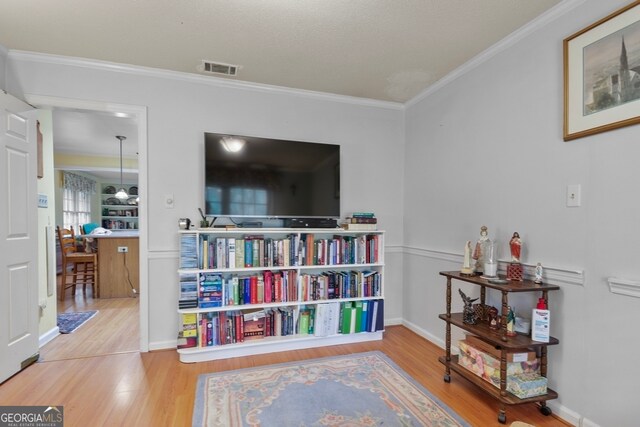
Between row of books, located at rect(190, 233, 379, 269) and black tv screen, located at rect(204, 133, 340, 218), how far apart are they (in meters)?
0.24

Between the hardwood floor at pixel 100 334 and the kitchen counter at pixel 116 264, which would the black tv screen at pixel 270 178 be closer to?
the hardwood floor at pixel 100 334

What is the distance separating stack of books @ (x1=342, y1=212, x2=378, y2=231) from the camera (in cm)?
310

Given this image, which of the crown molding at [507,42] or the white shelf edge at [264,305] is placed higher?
the crown molding at [507,42]

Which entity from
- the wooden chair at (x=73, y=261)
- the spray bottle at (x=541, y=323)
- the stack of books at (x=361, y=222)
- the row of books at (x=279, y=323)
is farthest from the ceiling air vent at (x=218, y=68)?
the wooden chair at (x=73, y=261)

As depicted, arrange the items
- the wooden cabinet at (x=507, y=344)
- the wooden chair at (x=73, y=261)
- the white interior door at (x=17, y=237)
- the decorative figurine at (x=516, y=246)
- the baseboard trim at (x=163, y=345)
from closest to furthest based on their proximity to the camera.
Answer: the wooden cabinet at (x=507, y=344) → the decorative figurine at (x=516, y=246) → the white interior door at (x=17, y=237) → the baseboard trim at (x=163, y=345) → the wooden chair at (x=73, y=261)

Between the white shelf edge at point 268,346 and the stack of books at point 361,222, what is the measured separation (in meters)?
1.02

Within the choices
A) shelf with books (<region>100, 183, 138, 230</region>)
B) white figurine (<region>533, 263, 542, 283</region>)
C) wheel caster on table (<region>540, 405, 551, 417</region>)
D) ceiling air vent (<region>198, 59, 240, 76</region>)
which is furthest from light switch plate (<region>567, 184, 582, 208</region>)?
shelf with books (<region>100, 183, 138, 230</region>)

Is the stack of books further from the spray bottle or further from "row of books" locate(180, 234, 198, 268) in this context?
the spray bottle

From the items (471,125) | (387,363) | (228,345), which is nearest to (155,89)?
(228,345)

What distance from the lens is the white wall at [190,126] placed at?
2.66m

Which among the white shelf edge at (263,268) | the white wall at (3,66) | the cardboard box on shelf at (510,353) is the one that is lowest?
the cardboard box on shelf at (510,353)

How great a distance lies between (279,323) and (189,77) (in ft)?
7.88

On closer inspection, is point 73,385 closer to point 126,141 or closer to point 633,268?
point 633,268

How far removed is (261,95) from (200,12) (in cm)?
115
